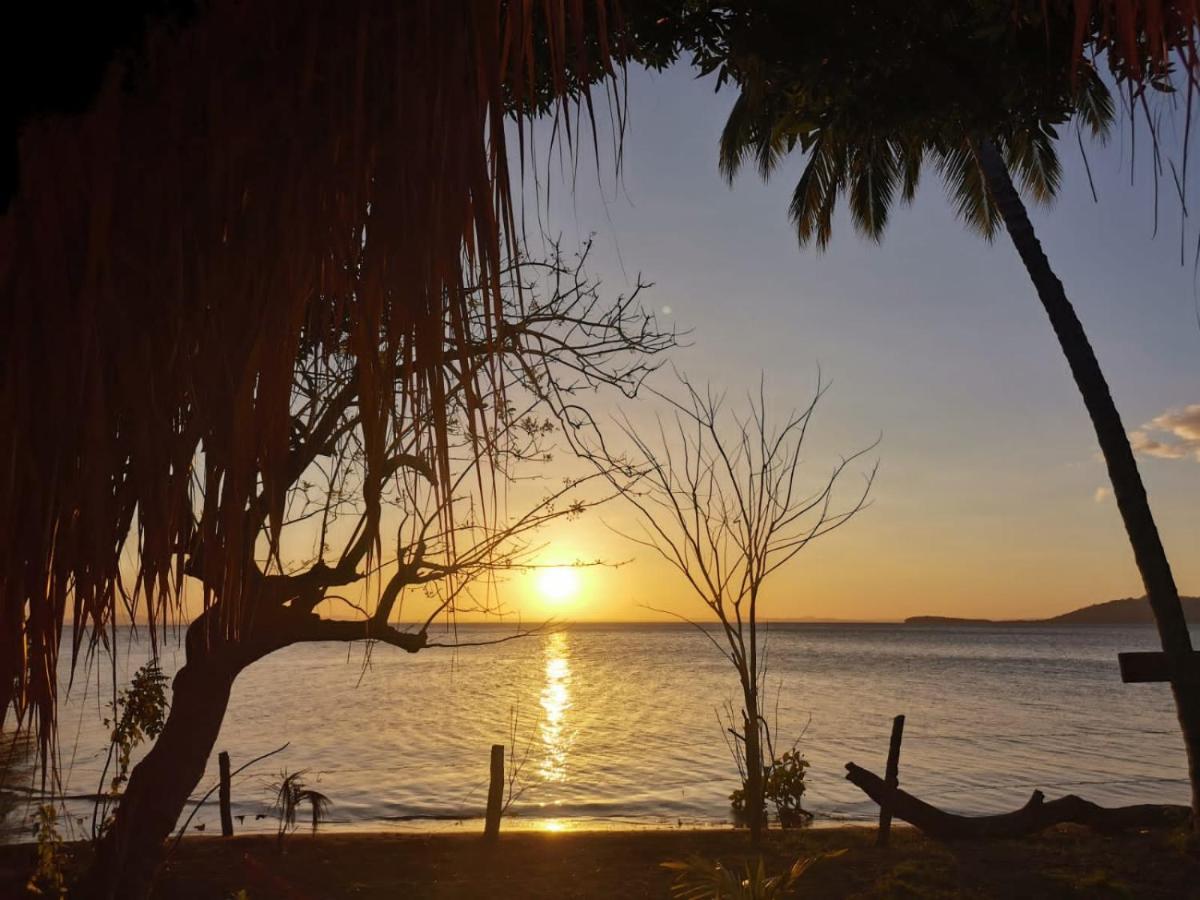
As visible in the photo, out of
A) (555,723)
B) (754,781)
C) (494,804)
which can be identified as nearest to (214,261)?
(754,781)

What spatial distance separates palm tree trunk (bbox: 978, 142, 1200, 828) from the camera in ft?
31.4

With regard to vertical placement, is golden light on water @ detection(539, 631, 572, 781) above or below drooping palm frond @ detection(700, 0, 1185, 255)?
below

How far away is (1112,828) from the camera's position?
9.94m

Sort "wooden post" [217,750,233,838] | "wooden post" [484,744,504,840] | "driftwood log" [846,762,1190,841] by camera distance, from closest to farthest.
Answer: "driftwood log" [846,762,1190,841]
"wooden post" [484,744,504,840]
"wooden post" [217,750,233,838]

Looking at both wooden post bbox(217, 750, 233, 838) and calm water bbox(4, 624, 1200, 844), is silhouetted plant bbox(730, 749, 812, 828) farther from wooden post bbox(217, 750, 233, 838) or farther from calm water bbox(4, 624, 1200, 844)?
wooden post bbox(217, 750, 233, 838)

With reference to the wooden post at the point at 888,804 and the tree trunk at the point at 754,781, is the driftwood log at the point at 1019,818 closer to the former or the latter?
the wooden post at the point at 888,804

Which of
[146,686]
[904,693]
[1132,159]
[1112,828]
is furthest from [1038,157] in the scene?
[904,693]

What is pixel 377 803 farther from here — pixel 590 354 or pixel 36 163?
pixel 36 163

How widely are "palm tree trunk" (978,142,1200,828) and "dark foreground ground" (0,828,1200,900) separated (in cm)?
134

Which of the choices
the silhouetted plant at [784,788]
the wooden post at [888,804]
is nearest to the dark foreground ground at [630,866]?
the wooden post at [888,804]

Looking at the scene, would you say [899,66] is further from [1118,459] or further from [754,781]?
[754,781]

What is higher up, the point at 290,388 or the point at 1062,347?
the point at 1062,347

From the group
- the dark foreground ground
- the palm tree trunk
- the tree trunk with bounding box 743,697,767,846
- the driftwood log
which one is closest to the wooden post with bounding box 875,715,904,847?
the driftwood log

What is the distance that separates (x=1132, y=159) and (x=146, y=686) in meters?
8.76
